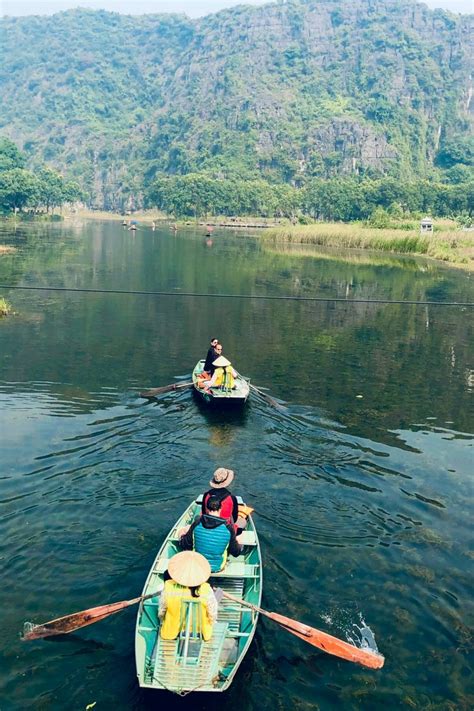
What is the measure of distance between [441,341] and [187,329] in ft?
47.2

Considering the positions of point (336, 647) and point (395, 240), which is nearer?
point (336, 647)

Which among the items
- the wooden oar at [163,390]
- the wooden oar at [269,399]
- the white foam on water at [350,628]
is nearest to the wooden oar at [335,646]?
the white foam on water at [350,628]

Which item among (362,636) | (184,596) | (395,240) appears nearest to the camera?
(184,596)

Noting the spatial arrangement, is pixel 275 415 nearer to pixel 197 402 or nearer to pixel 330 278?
pixel 197 402

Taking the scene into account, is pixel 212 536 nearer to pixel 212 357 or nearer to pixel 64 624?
pixel 64 624

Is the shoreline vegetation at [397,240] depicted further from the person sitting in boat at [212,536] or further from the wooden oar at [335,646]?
the wooden oar at [335,646]

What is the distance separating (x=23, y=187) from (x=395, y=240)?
94.5 metres

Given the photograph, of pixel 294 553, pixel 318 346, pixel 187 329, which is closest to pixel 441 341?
pixel 318 346

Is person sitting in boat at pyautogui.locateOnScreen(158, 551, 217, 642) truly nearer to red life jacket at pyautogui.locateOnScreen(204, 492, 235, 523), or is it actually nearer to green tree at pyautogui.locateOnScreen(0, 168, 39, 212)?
red life jacket at pyautogui.locateOnScreen(204, 492, 235, 523)

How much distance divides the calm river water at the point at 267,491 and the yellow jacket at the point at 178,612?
2.86 ft

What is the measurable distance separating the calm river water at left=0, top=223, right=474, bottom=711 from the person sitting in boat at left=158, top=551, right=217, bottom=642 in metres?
0.92

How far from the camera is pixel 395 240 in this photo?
260ft

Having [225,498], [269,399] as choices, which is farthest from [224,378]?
[225,498]

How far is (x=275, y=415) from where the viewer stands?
20.1 m
